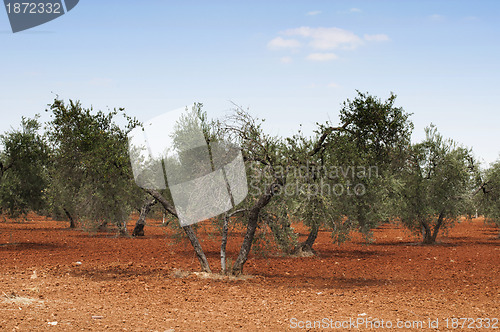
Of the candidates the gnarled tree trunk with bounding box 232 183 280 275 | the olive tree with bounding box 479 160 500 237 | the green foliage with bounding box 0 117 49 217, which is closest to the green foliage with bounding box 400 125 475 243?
the olive tree with bounding box 479 160 500 237

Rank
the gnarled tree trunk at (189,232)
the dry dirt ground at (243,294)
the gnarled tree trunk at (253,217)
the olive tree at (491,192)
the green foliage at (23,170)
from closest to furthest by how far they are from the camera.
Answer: the dry dirt ground at (243,294) < the gnarled tree trunk at (253,217) < the gnarled tree trunk at (189,232) < the green foliage at (23,170) < the olive tree at (491,192)

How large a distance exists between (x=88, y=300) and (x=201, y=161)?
649 centimetres

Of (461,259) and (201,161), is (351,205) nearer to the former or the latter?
(461,259)

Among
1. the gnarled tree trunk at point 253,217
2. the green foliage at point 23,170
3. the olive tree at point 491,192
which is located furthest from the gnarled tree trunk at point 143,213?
the olive tree at point 491,192

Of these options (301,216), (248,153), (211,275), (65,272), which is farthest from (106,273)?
(301,216)

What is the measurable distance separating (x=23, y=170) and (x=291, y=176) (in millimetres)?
19506

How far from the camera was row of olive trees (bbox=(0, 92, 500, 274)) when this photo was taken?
53.4 feet

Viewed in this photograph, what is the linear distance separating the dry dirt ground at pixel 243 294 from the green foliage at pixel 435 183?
8499 millimetres

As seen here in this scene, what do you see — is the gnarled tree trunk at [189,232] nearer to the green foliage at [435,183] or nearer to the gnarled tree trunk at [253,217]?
the gnarled tree trunk at [253,217]

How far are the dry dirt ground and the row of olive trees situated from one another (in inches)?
71.3

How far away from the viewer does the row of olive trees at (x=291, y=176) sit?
16.3 m

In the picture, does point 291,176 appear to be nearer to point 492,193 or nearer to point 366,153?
point 366,153

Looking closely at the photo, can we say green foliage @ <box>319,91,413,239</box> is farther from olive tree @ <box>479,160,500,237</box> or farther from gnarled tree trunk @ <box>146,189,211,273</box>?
olive tree @ <box>479,160,500,237</box>

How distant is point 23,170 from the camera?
2956 centimetres
